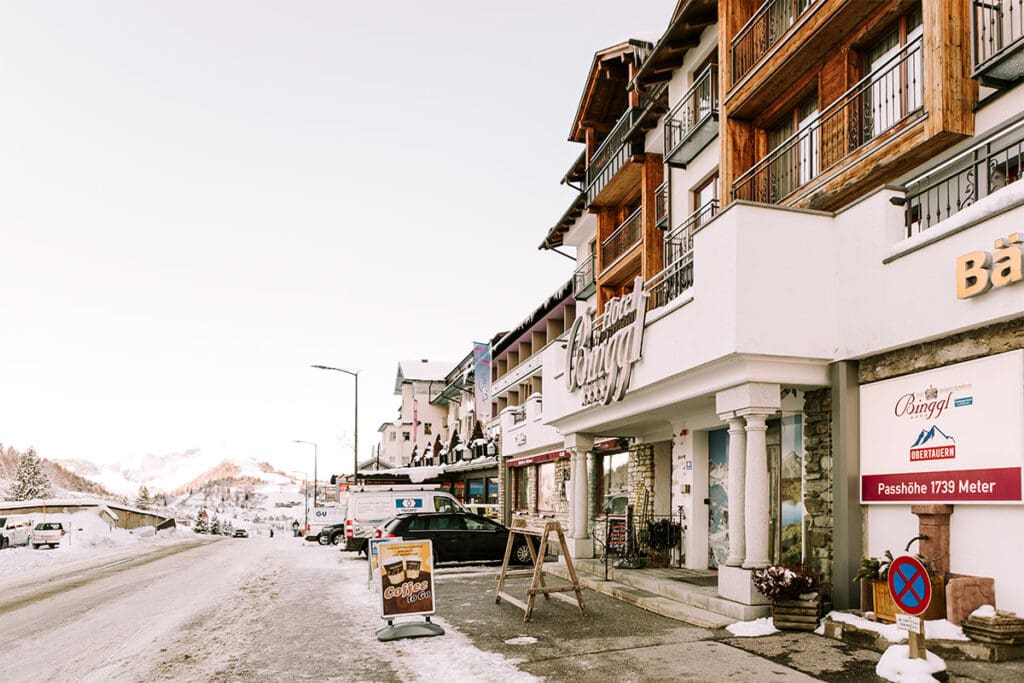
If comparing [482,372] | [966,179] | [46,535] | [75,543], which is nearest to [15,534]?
[46,535]

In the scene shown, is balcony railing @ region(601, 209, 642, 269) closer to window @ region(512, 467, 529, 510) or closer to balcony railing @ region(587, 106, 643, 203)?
balcony railing @ region(587, 106, 643, 203)

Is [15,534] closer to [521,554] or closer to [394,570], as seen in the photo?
[521,554]

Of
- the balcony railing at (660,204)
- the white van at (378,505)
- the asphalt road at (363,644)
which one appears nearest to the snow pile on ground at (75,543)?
the white van at (378,505)

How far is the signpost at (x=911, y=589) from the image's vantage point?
706 cm

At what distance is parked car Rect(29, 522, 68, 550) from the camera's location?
41062 millimetres

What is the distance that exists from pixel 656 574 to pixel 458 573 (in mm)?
6219

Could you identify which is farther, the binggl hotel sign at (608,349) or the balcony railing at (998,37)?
the binggl hotel sign at (608,349)

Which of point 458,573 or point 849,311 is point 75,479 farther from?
point 849,311

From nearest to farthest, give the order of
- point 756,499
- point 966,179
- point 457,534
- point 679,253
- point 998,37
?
point 998,37 < point 966,179 < point 756,499 < point 679,253 < point 457,534

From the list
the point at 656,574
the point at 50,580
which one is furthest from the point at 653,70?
the point at 50,580

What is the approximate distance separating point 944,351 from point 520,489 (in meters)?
24.9

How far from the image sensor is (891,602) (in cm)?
945

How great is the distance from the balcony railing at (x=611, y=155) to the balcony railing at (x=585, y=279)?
2878 millimetres

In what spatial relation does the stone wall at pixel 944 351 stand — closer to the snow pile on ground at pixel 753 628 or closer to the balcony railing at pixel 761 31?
the snow pile on ground at pixel 753 628
